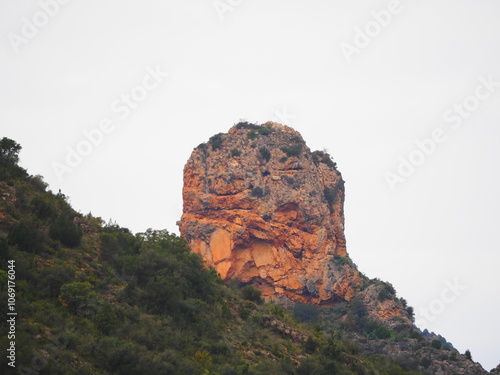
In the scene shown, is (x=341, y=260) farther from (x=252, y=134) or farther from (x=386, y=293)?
(x=252, y=134)

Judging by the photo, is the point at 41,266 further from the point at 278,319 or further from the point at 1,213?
the point at 278,319

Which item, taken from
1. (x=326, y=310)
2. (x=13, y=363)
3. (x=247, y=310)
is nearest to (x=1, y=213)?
(x=13, y=363)

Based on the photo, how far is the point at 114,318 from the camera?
2925 centimetres

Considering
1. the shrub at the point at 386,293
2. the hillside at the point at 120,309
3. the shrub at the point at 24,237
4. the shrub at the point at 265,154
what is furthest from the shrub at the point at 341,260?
the shrub at the point at 24,237

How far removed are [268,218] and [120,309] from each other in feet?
148

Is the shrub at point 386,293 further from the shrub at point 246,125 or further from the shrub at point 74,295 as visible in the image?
the shrub at point 74,295

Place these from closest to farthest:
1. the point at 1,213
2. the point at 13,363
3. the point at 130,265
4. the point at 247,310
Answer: the point at 13,363, the point at 1,213, the point at 130,265, the point at 247,310

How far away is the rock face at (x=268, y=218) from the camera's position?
73500 mm

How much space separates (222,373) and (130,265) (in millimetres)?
9986

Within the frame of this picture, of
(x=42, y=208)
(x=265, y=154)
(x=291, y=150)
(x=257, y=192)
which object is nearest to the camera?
(x=42, y=208)

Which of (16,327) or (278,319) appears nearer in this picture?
(16,327)

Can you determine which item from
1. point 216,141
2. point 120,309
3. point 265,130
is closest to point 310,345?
point 120,309

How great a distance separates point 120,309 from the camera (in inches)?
1204

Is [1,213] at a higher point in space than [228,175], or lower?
lower
